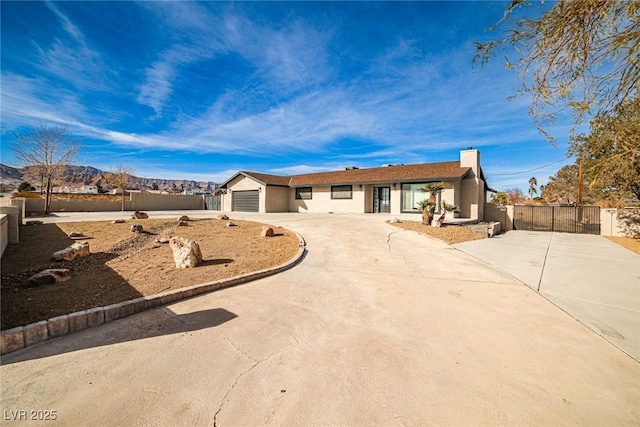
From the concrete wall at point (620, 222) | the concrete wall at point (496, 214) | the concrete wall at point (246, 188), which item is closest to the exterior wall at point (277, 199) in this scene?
the concrete wall at point (246, 188)

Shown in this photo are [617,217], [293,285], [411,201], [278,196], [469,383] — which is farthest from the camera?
[278,196]

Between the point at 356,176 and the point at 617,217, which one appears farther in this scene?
the point at 356,176

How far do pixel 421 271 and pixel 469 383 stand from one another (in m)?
4.16

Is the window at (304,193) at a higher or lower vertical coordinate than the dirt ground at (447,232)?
higher

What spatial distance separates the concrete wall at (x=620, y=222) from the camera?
1394 centimetres

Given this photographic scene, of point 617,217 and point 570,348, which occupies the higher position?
point 617,217

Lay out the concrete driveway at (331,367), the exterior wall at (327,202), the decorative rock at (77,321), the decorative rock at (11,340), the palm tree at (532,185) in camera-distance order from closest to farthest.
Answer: the concrete driveway at (331,367)
the decorative rock at (11,340)
the decorative rock at (77,321)
the exterior wall at (327,202)
the palm tree at (532,185)

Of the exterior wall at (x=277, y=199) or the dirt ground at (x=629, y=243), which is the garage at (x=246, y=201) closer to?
the exterior wall at (x=277, y=199)

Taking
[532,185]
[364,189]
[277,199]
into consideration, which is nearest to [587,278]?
[364,189]

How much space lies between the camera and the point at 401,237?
10.7m

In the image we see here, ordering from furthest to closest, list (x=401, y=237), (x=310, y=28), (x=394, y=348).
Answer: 1. (x=401, y=237)
2. (x=310, y=28)
3. (x=394, y=348)

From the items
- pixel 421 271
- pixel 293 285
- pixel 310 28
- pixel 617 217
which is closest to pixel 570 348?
pixel 421 271

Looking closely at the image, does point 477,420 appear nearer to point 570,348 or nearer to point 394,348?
point 394,348

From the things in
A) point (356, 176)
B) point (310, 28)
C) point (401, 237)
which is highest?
point (310, 28)
